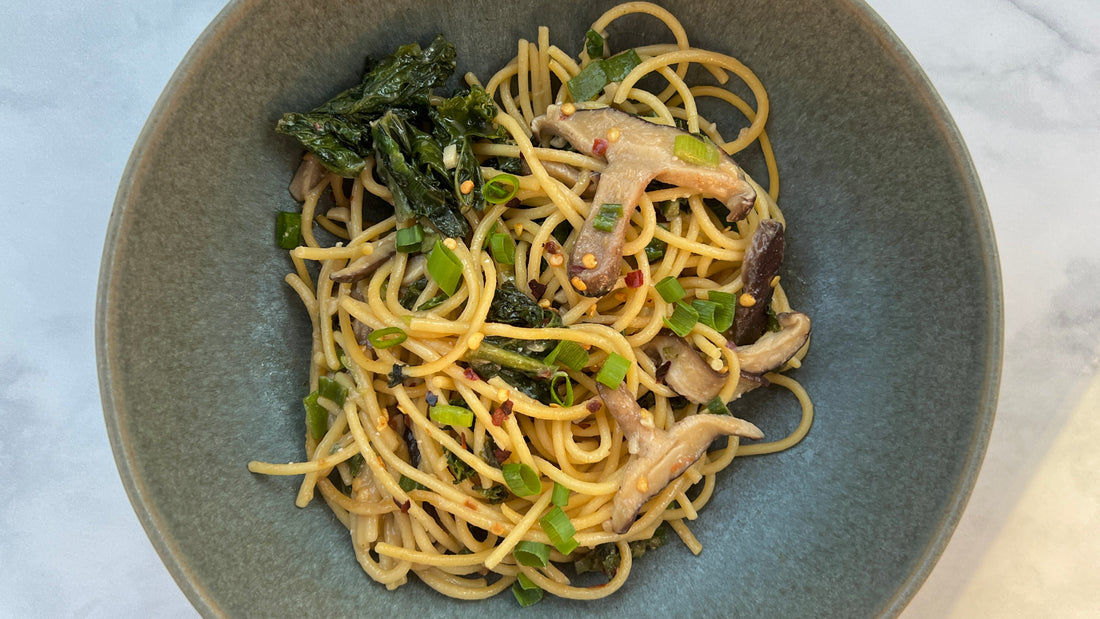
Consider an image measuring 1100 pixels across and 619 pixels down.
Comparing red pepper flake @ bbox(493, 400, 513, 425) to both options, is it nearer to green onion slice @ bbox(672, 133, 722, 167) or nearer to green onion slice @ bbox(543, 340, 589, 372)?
green onion slice @ bbox(543, 340, 589, 372)

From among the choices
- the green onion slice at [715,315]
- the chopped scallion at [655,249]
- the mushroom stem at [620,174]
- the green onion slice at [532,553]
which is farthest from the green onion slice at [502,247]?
the green onion slice at [532,553]

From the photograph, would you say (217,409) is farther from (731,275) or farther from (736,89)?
(736,89)

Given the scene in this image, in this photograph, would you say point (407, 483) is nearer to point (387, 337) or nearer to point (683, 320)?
point (387, 337)

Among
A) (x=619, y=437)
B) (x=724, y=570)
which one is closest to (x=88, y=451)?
(x=619, y=437)

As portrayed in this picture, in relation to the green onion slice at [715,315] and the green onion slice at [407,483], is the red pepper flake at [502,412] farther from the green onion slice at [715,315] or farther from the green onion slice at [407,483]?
the green onion slice at [715,315]

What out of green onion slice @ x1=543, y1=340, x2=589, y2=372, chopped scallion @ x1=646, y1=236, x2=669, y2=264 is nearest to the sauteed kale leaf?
green onion slice @ x1=543, y1=340, x2=589, y2=372
